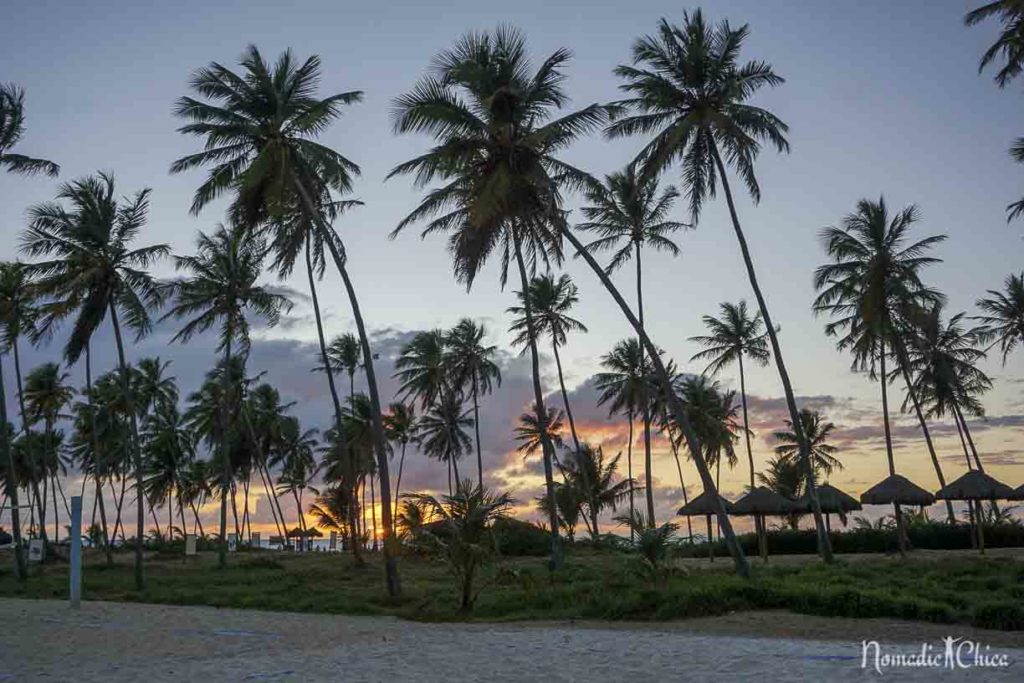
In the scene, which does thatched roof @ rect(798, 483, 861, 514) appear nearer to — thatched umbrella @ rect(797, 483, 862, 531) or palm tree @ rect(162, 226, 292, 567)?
thatched umbrella @ rect(797, 483, 862, 531)

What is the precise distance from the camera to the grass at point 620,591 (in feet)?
46.0

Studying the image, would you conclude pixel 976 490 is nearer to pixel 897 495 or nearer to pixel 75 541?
pixel 897 495

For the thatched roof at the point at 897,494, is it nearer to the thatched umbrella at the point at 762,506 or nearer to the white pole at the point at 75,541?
the thatched umbrella at the point at 762,506

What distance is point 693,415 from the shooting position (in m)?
44.4

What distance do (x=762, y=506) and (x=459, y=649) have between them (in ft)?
69.4

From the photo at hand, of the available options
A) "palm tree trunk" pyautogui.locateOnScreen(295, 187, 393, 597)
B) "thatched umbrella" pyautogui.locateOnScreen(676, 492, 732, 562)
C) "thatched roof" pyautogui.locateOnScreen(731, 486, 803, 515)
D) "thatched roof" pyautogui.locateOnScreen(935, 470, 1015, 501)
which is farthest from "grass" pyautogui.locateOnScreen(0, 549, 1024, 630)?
"thatched roof" pyautogui.locateOnScreen(935, 470, 1015, 501)

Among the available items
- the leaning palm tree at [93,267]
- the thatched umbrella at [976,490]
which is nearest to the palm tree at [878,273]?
the thatched umbrella at [976,490]

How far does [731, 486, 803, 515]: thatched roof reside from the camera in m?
30.1

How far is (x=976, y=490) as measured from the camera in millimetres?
29750

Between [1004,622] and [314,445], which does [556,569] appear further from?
[314,445]

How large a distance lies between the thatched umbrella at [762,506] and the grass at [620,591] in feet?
17.5

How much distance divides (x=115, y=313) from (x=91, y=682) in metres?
21.7
